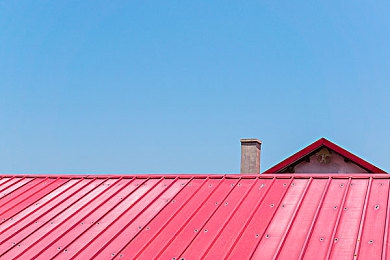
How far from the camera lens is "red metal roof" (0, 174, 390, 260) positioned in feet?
36.2

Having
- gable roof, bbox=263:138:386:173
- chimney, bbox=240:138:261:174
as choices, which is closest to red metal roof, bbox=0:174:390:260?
chimney, bbox=240:138:261:174

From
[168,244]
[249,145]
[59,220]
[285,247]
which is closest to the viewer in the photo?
[285,247]

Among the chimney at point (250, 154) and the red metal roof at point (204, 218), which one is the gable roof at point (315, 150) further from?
the red metal roof at point (204, 218)

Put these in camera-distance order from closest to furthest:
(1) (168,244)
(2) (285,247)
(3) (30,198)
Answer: (2) (285,247) < (1) (168,244) < (3) (30,198)

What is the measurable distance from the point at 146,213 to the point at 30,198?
322 cm

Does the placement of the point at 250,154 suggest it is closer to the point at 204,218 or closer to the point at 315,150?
the point at 315,150

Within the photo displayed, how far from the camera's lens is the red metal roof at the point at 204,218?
11.0 m

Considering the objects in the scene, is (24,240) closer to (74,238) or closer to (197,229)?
(74,238)

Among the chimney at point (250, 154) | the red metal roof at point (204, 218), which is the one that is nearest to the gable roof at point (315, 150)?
the chimney at point (250, 154)

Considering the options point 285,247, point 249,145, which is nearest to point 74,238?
point 285,247

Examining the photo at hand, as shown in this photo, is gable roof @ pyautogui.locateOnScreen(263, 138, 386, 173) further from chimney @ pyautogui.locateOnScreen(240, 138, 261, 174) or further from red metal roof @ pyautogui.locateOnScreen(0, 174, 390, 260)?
red metal roof @ pyautogui.locateOnScreen(0, 174, 390, 260)

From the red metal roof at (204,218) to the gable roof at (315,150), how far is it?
9596 millimetres

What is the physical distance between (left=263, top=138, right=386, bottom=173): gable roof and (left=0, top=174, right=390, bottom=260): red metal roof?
960 cm

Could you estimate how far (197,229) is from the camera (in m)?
12.1
